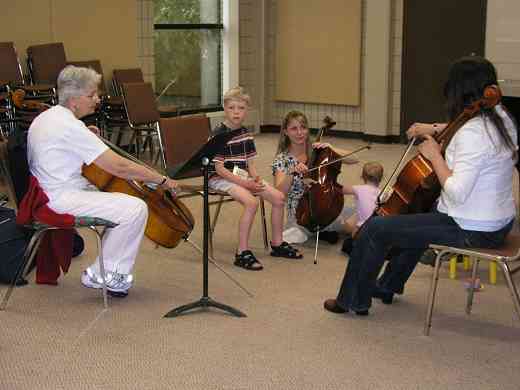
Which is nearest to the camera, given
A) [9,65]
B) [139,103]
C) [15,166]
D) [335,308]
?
[335,308]

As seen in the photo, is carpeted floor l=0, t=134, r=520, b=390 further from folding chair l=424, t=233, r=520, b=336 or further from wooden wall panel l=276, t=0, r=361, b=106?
wooden wall panel l=276, t=0, r=361, b=106

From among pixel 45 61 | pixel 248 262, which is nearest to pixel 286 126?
pixel 248 262

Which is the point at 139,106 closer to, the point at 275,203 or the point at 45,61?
the point at 45,61

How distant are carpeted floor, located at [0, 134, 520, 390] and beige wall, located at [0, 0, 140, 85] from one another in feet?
11.8

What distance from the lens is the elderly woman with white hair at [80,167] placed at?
4.11 meters

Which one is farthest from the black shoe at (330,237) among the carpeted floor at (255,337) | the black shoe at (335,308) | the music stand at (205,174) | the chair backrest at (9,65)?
the chair backrest at (9,65)

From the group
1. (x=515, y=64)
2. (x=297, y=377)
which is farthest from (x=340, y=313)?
(x=515, y=64)

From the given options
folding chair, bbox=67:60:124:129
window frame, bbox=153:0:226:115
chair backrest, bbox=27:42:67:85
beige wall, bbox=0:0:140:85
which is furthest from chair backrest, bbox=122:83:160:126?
window frame, bbox=153:0:226:115

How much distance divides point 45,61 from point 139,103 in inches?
35.4

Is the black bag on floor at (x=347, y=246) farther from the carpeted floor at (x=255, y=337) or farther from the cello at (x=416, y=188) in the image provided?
the cello at (x=416, y=188)

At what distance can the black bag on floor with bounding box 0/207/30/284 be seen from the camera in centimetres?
457

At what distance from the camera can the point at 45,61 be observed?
7.88 meters

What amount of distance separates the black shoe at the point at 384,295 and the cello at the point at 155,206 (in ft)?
3.19

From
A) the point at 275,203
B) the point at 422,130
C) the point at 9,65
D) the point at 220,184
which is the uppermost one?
the point at 9,65
